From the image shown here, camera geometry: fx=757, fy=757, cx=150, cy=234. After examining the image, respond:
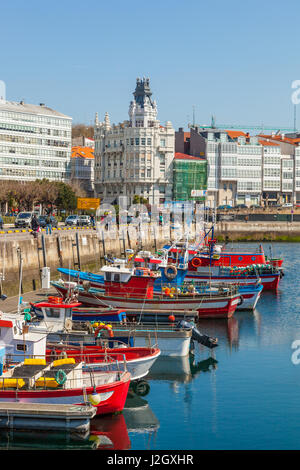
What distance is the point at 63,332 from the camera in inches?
1172

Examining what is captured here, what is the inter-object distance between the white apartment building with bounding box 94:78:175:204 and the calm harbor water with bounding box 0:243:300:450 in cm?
10125

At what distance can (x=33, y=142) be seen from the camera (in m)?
126

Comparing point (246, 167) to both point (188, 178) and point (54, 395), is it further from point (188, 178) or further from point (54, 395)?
point (54, 395)

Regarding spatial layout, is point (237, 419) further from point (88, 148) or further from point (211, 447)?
point (88, 148)

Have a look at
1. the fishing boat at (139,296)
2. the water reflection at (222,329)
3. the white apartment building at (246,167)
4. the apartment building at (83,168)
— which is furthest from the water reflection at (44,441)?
the white apartment building at (246,167)

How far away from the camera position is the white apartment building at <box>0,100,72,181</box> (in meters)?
121

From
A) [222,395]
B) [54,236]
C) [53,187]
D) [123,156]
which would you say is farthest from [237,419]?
[123,156]

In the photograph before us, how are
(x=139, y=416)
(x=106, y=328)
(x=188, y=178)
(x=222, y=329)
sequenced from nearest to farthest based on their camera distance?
(x=139, y=416) < (x=106, y=328) < (x=222, y=329) < (x=188, y=178)

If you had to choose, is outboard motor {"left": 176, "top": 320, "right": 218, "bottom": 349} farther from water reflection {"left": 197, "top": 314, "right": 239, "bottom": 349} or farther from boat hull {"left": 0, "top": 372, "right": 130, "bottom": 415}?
boat hull {"left": 0, "top": 372, "right": 130, "bottom": 415}

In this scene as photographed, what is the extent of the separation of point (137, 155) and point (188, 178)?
11.5 metres

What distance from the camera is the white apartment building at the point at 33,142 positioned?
12062 cm

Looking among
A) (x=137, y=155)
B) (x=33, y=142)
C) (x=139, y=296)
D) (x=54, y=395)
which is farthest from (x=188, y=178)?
(x=54, y=395)

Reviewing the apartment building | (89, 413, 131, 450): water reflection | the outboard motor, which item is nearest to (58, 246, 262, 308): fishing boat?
the outboard motor

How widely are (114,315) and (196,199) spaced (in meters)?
112
